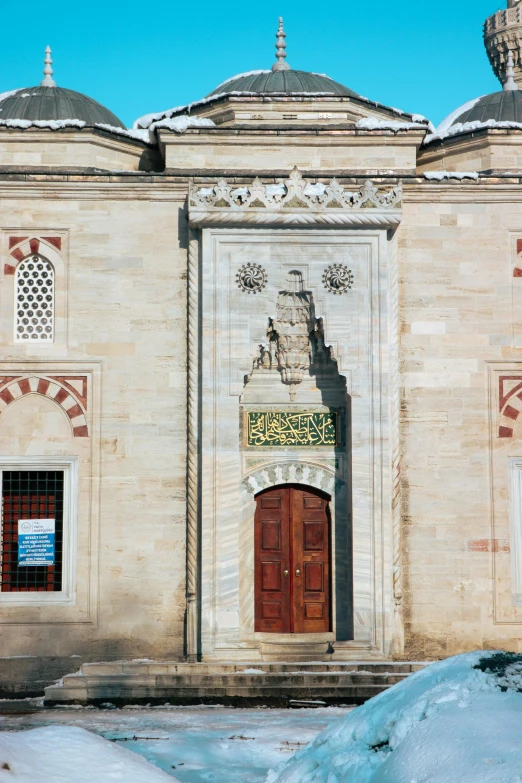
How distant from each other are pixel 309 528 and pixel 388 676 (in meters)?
2.26

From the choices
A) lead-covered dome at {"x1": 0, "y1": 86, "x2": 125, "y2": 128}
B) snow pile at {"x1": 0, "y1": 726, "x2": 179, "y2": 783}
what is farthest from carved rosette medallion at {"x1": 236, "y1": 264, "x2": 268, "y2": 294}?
snow pile at {"x1": 0, "y1": 726, "x2": 179, "y2": 783}

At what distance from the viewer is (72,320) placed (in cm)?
1391

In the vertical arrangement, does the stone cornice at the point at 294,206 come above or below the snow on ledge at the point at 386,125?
below

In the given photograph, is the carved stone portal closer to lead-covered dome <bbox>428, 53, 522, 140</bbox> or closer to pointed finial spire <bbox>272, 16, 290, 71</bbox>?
lead-covered dome <bbox>428, 53, 522, 140</bbox>

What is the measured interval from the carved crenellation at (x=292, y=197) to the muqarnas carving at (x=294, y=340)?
87 cm

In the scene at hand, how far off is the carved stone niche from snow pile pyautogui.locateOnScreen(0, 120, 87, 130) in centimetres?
356

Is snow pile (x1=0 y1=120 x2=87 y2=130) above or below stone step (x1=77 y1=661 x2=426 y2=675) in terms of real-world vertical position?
above

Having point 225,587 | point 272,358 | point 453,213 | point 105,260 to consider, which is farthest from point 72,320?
point 453,213

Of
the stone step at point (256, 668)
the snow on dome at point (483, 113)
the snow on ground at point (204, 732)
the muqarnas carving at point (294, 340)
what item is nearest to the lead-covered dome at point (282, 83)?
the snow on dome at point (483, 113)

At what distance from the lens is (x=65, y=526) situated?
44.9 ft

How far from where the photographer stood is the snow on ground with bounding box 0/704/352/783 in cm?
845

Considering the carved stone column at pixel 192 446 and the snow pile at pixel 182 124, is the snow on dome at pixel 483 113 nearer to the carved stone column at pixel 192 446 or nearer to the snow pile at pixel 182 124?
the snow pile at pixel 182 124

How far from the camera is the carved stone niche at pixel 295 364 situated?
45.6ft

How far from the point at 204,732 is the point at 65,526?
447 centimetres
